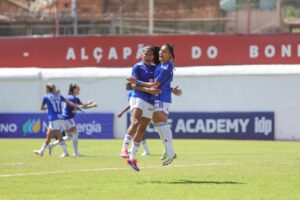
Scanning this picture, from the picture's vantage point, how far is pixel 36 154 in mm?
24531

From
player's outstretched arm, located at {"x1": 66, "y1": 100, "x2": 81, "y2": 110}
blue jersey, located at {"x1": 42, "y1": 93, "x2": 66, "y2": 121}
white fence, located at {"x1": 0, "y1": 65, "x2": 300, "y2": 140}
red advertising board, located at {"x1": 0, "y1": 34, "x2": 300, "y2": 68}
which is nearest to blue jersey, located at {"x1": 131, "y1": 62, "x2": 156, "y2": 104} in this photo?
player's outstretched arm, located at {"x1": 66, "y1": 100, "x2": 81, "y2": 110}

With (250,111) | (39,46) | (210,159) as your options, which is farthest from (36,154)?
(39,46)

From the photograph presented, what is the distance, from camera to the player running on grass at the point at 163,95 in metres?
15.9

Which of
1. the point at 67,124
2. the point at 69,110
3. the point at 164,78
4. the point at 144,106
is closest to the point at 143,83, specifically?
the point at 164,78

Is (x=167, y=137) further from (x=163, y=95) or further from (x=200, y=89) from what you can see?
(x=200, y=89)

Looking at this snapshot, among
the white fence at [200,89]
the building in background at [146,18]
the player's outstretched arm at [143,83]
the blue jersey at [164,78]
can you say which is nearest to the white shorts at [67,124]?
the blue jersey at [164,78]

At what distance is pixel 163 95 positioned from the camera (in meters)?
16.2

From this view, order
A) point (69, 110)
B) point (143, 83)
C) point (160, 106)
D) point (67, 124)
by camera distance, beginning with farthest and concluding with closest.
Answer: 1. point (69, 110)
2. point (67, 124)
3. point (160, 106)
4. point (143, 83)

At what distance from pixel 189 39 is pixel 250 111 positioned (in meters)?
4.86

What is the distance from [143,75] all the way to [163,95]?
578 mm

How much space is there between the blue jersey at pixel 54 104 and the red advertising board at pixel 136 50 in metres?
13.3

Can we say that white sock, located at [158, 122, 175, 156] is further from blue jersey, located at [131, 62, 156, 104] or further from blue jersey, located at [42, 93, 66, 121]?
blue jersey, located at [42, 93, 66, 121]

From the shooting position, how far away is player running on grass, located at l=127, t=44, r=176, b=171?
15.9m

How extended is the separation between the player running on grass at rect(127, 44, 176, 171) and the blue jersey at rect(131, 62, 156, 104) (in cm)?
10
